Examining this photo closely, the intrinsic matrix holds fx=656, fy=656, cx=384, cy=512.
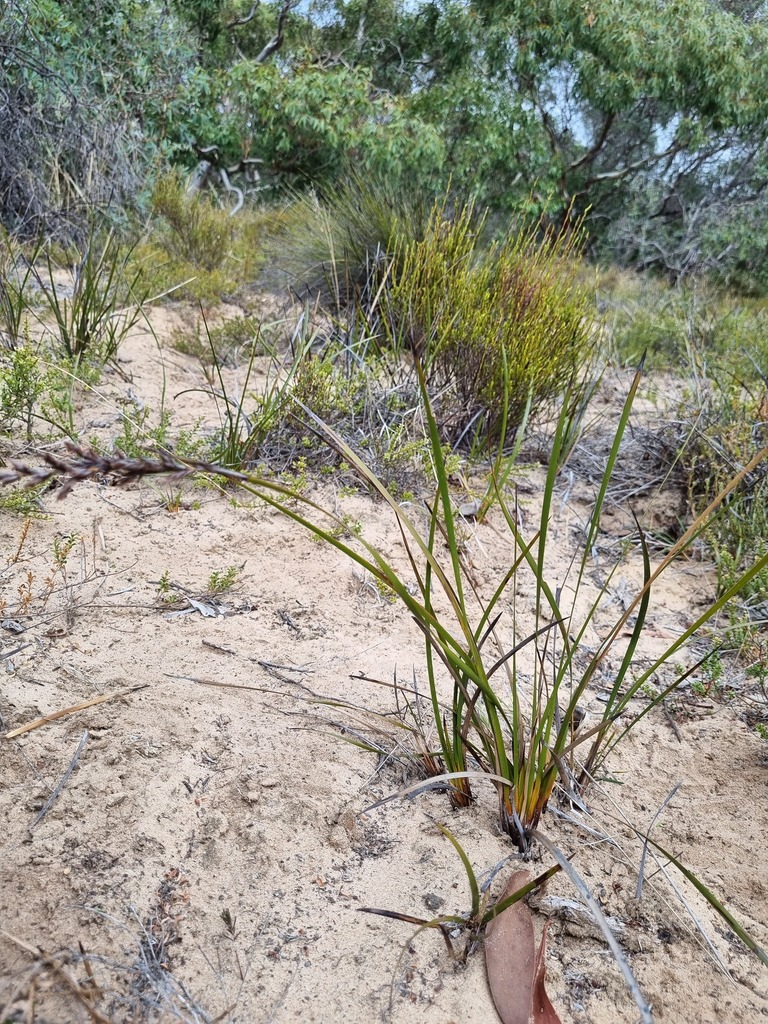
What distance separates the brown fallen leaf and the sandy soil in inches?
1.3

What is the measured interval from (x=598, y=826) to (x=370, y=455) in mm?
1743

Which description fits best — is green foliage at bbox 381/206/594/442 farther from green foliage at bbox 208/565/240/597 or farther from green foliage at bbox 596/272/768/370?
green foliage at bbox 208/565/240/597

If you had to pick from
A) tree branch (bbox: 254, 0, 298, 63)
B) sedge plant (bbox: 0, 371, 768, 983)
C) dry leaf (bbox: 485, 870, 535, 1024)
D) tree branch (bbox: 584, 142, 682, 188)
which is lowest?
dry leaf (bbox: 485, 870, 535, 1024)

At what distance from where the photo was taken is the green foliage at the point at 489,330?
3020mm

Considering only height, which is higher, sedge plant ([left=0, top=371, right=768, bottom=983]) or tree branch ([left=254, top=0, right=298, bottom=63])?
tree branch ([left=254, top=0, right=298, bottom=63])

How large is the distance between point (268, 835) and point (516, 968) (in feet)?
1.51

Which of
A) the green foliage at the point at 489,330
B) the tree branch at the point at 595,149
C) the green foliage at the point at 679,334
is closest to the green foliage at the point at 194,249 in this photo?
the green foliage at the point at 489,330

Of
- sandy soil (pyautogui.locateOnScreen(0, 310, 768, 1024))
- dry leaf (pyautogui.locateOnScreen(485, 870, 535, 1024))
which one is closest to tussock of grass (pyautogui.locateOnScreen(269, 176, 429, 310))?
sandy soil (pyautogui.locateOnScreen(0, 310, 768, 1024))

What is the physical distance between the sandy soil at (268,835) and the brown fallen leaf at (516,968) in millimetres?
33

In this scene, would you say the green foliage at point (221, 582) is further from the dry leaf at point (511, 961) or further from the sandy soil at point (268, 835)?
the dry leaf at point (511, 961)

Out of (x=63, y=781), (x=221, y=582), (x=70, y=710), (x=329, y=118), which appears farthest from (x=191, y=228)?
(x=329, y=118)

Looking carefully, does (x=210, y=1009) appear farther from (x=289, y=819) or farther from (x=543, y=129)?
(x=543, y=129)

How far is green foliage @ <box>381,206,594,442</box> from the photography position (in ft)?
9.91

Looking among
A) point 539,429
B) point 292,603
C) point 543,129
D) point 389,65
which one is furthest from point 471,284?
point 389,65
